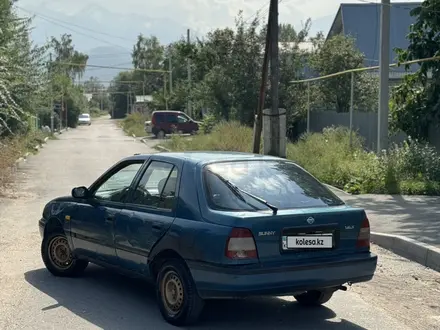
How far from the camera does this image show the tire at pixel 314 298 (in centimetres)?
655

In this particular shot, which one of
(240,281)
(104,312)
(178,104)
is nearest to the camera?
(240,281)

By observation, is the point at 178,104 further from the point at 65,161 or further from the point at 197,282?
the point at 197,282

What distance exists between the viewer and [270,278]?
5.50 metres

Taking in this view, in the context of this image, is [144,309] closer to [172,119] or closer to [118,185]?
[118,185]

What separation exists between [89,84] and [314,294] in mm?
185222

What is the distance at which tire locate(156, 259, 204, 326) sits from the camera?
5.75 meters

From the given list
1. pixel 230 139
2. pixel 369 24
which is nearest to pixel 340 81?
pixel 230 139

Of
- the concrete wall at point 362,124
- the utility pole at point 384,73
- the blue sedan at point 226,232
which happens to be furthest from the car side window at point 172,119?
the blue sedan at point 226,232

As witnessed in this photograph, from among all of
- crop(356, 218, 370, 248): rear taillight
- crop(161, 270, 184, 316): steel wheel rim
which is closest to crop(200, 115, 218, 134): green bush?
crop(356, 218, 370, 248): rear taillight

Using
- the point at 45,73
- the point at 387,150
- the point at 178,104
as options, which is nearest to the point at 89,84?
the point at 178,104

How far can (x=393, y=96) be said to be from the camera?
18.1 m

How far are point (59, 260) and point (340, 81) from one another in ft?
61.6

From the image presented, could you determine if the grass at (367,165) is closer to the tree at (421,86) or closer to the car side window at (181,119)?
the tree at (421,86)

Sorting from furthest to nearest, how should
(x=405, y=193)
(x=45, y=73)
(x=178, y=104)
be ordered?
(x=178, y=104), (x=45, y=73), (x=405, y=193)
